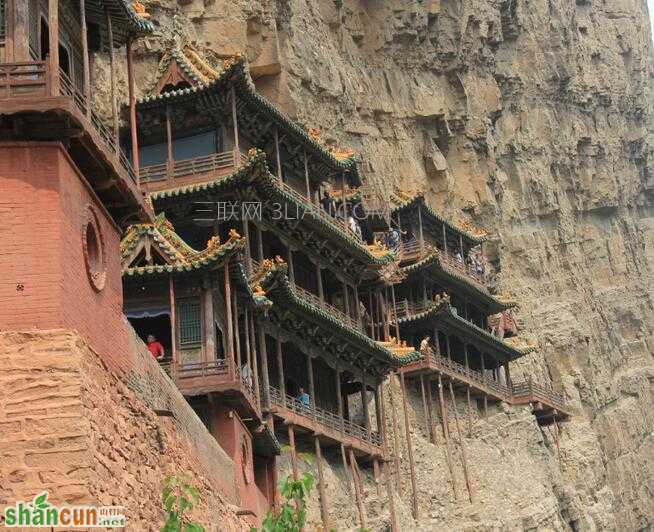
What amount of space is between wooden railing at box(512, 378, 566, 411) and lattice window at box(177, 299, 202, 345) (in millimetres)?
23833

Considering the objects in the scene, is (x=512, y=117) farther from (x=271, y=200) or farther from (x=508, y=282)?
(x=271, y=200)

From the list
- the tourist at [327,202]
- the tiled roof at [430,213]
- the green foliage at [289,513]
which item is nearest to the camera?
the green foliage at [289,513]

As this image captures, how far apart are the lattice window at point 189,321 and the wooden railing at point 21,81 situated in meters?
11.2

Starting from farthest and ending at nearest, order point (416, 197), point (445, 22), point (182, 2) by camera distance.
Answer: point (445, 22) → point (416, 197) → point (182, 2)

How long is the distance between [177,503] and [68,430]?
9.92 ft

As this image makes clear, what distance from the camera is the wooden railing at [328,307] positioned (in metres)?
34.3

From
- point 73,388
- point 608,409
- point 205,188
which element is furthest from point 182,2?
point 73,388

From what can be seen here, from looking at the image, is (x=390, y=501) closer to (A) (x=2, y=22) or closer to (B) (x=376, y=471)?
(B) (x=376, y=471)

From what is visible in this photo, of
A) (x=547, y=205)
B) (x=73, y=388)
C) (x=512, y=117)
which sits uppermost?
(x=512, y=117)

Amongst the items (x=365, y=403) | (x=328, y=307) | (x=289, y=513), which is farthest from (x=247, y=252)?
(x=289, y=513)

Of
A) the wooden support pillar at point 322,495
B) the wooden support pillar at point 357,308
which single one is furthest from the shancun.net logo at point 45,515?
the wooden support pillar at point 357,308

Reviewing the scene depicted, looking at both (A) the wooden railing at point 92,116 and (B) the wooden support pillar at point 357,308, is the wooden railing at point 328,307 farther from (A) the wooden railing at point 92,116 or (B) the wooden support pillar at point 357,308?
(A) the wooden railing at point 92,116

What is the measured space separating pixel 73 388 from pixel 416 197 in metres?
32.8

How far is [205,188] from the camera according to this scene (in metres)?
31.4
